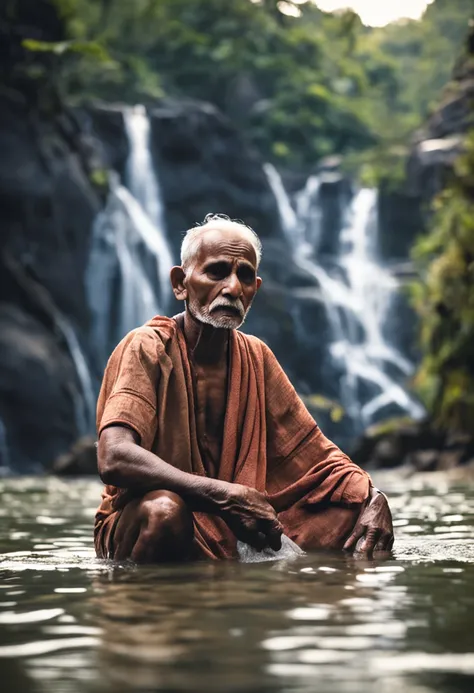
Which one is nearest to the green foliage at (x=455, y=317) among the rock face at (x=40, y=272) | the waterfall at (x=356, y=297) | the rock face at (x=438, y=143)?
the rock face at (x=40, y=272)

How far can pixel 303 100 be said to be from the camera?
49656 mm

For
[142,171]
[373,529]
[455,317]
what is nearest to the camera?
[373,529]

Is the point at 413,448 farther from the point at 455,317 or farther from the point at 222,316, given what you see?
the point at 222,316

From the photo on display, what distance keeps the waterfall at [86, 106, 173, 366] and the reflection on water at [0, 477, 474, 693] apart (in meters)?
25.4

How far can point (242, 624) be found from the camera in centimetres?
355

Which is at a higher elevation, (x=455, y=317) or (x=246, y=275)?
(x=455, y=317)

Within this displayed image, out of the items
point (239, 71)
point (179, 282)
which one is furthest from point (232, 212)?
point (179, 282)

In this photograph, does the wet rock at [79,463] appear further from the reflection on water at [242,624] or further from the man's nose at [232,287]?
the man's nose at [232,287]

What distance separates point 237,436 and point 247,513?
716 mm

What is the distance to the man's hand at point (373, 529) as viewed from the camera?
5.57 metres

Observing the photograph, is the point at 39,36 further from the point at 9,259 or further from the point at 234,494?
the point at 234,494

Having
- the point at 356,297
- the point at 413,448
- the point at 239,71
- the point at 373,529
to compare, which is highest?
the point at 239,71

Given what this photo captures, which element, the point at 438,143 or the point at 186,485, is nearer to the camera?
the point at 186,485

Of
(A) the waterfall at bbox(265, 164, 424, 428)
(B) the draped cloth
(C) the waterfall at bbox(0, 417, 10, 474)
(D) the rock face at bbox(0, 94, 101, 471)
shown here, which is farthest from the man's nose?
(A) the waterfall at bbox(265, 164, 424, 428)
